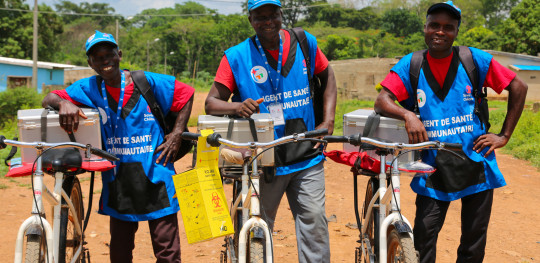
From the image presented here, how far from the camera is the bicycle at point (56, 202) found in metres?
3.24

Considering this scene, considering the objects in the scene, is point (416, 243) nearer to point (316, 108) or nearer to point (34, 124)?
point (316, 108)

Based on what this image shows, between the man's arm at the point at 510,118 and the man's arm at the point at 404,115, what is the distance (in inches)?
16.4

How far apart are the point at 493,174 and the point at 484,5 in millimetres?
81118

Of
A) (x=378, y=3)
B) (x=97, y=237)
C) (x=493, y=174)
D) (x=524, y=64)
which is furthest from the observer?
(x=378, y=3)

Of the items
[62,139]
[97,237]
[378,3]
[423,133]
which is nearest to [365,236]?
[423,133]

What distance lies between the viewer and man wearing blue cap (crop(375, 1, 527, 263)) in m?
3.75

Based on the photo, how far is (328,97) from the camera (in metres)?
4.05

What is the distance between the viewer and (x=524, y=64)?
107 feet

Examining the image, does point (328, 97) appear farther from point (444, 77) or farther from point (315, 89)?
point (444, 77)

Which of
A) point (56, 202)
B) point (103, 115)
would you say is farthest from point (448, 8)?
point (56, 202)

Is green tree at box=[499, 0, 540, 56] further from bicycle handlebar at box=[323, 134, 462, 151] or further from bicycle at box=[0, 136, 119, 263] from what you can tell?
bicycle at box=[0, 136, 119, 263]

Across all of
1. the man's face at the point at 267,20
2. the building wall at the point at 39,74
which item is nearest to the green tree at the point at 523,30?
the building wall at the point at 39,74

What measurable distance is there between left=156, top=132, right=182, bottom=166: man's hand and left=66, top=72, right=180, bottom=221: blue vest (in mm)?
42

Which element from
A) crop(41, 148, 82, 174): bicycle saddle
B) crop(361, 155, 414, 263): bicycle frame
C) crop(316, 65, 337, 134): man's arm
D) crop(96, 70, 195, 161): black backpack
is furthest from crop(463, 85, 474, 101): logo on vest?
crop(41, 148, 82, 174): bicycle saddle
